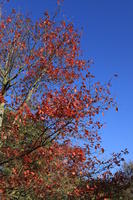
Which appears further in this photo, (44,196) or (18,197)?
(44,196)

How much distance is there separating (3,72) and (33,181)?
6513 mm

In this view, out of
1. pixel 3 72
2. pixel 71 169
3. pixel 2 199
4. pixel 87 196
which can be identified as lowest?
pixel 2 199

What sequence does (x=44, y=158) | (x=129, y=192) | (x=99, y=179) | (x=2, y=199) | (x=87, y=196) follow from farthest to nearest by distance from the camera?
(x=129, y=192) → (x=99, y=179) → (x=87, y=196) → (x=44, y=158) → (x=2, y=199)

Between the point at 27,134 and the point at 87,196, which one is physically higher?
the point at 27,134

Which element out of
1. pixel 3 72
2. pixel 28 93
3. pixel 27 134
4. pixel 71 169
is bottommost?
pixel 71 169

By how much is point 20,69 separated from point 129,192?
22.8 metres

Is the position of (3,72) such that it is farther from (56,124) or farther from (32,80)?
(56,124)

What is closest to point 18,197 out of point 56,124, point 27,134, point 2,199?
point 2,199

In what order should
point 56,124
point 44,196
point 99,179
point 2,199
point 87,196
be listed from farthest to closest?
point 99,179
point 87,196
point 44,196
point 2,199
point 56,124

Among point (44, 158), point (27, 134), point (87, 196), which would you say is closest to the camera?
point (44, 158)

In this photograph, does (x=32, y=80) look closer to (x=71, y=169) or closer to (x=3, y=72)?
(x=3, y=72)

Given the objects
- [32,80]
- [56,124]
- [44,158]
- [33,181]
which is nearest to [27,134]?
[44,158]

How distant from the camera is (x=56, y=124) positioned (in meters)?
8.11

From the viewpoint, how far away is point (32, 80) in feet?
45.4
